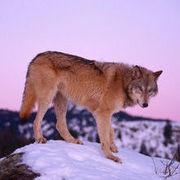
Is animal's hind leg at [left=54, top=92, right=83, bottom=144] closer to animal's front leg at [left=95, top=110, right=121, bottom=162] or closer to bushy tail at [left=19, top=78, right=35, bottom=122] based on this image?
bushy tail at [left=19, top=78, right=35, bottom=122]

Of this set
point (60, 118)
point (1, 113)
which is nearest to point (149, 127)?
point (1, 113)

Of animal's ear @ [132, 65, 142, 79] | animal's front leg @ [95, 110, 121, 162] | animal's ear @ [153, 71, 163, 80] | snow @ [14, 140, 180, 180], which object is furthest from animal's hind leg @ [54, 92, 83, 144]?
animal's ear @ [153, 71, 163, 80]

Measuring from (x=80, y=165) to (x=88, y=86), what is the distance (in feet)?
8.08

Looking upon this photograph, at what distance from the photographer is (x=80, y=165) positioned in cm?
569

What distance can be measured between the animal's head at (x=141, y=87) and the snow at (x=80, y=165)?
1.40m

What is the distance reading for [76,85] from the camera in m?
7.72

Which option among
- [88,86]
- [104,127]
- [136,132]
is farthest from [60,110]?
[136,132]

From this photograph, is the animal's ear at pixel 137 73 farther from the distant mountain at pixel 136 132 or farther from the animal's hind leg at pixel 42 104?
the distant mountain at pixel 136 132

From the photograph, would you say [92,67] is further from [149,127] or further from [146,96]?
[149,127]

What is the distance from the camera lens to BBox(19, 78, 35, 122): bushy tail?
764 centimetres

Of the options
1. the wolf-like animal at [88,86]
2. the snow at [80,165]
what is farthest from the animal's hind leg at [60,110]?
the snow at [80,165]

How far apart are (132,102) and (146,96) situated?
0.45 metres

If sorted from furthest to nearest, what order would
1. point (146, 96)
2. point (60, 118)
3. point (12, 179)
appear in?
point (60, 118) → point (146, 96) → point (12, 179)

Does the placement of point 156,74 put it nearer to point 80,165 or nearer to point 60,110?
point 60,110
